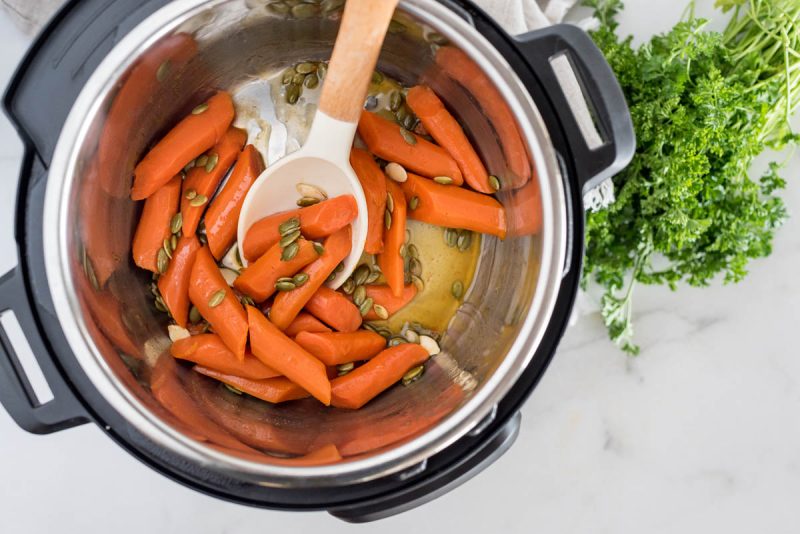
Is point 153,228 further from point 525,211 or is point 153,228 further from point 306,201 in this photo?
point 525,211

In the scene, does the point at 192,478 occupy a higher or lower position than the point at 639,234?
lower

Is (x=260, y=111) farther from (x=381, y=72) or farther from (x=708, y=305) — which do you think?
(x=708, y=305)

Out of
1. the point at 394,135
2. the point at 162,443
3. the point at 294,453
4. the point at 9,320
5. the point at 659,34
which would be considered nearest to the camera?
the point at 162,443

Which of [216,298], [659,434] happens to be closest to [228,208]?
[216,298]

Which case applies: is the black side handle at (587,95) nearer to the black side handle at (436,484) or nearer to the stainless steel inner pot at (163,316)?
the stainless steel inner pot at (163,316)

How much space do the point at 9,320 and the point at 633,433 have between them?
1.25 m

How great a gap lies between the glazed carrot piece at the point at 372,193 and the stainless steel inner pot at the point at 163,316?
0.56 feet

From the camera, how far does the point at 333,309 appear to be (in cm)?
125

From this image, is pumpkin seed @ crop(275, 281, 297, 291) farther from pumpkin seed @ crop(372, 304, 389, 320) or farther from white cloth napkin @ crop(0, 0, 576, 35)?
white cloth napkin @ crop(0, 0, 576, 35)

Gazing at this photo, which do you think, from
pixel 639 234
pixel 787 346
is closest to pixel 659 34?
pixel 639 234

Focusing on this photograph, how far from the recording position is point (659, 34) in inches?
57.9

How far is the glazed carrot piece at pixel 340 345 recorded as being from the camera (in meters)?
1.21

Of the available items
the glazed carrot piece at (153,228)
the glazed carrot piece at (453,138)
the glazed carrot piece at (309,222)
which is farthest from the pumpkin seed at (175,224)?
the glazed carrot piece at (453,138)

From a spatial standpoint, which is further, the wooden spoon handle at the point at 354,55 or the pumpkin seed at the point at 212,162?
the pumpkin seed at the point at 212,162
